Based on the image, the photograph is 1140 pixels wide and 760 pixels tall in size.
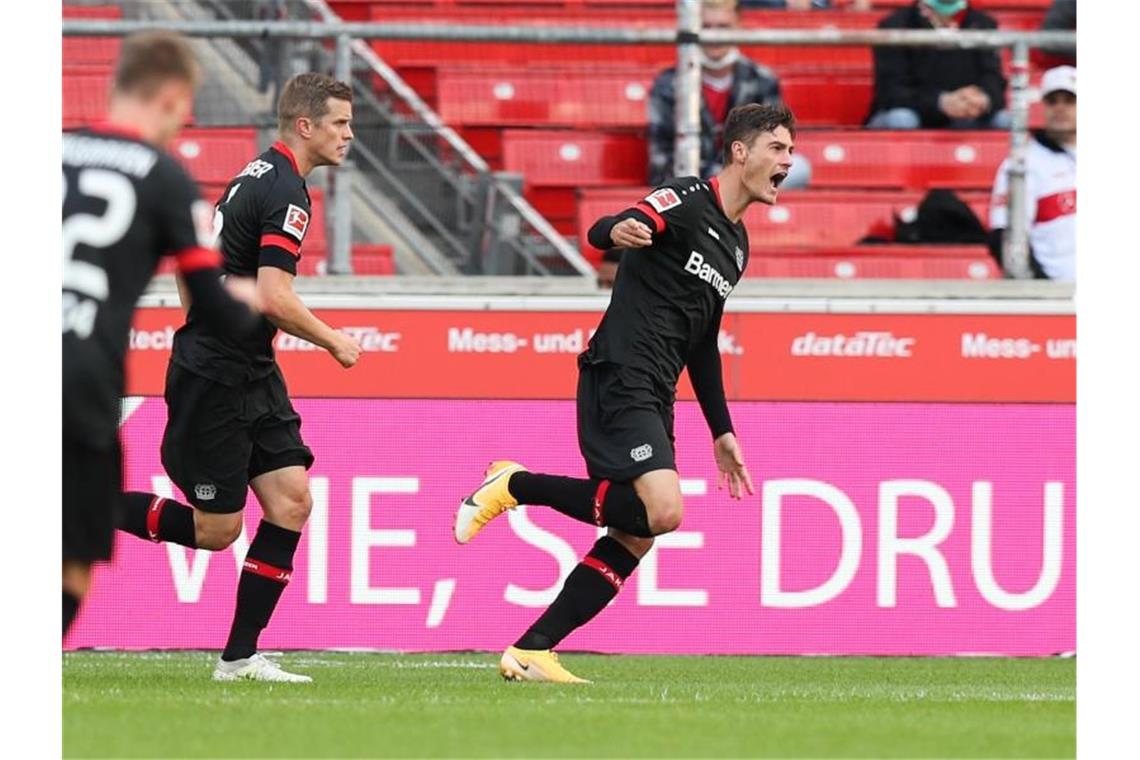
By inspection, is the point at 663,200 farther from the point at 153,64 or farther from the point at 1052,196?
the point at 1052,196

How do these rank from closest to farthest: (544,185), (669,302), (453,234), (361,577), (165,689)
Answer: (165,689) → (669,302) → (361,577) → (453,234) → (544,185)

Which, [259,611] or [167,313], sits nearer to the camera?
[259,611]

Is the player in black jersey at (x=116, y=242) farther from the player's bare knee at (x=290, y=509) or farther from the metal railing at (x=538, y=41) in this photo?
the metal railing at (x=538, y=41)

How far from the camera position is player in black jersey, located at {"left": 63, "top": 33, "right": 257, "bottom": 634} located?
539cm

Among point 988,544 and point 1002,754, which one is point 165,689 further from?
point 988,544

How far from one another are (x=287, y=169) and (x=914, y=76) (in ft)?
20.2

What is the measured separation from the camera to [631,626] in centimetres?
1023

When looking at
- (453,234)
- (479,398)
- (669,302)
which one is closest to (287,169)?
(669,302)

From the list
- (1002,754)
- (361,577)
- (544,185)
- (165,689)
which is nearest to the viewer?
(1002,754)

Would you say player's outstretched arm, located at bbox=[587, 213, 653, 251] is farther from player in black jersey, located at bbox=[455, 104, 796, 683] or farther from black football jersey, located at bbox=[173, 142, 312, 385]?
black football jersey, located at bbox=[173, 142, 312, 385]

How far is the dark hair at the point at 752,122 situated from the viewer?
7797mm

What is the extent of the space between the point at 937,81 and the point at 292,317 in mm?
6369

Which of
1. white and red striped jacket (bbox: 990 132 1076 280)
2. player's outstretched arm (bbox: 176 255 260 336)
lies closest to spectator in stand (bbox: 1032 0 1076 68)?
white and red striped jacket (bbox: 990 132 1076 280)

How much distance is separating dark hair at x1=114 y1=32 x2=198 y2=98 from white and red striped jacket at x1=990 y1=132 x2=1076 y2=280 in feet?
22.9
